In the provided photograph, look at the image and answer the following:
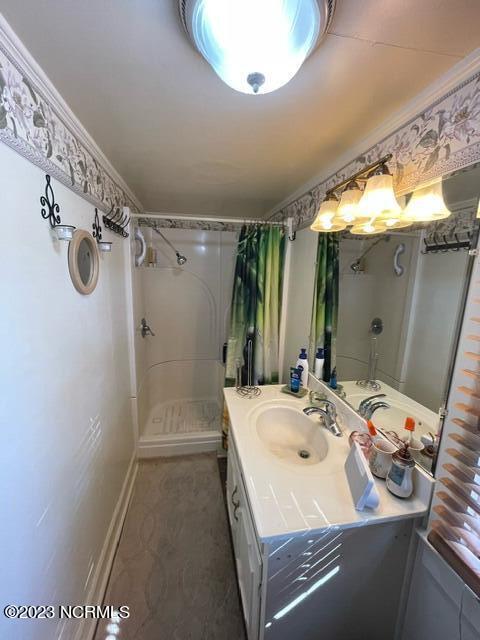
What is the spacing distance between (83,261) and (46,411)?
26.7 inches

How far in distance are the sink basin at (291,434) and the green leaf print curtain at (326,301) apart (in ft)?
1.04

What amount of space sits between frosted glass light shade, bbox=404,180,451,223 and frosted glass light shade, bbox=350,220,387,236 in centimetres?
13

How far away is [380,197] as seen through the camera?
36.7 inches

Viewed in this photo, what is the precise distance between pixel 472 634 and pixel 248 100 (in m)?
1.83

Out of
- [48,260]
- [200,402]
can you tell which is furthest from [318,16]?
[200,402]

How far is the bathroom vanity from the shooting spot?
2.63ft

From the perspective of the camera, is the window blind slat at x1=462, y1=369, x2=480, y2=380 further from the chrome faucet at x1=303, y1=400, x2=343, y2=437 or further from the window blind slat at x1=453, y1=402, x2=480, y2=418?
the chrome faucet at x1=303, y1=400, x2=343, y2=437

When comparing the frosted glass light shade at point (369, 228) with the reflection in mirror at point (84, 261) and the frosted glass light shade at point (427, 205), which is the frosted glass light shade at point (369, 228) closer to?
the frosted glass light shade at point (427, 205)

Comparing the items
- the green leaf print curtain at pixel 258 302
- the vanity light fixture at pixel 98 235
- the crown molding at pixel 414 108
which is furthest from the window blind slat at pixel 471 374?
the vanity light fixture at pixel 98 235

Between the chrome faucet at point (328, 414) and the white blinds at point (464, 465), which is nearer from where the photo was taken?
the white blinds at point (464, 465)

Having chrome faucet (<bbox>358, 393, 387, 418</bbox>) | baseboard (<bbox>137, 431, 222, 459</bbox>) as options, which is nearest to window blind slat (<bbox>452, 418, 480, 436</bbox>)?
chrome faucet (<bbox>358, 393, 387, 418</bbox>)

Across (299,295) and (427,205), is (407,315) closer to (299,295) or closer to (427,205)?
(427,205)

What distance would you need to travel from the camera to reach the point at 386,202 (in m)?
0.93

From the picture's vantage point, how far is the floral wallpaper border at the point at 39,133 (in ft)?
2.21
